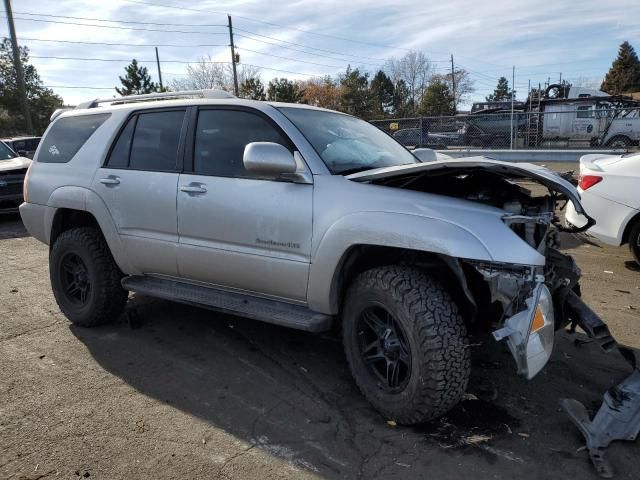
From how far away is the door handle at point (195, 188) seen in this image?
12.1ft

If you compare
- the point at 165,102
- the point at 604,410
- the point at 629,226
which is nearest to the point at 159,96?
the point at 165,102

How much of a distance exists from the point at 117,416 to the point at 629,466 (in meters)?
2.82

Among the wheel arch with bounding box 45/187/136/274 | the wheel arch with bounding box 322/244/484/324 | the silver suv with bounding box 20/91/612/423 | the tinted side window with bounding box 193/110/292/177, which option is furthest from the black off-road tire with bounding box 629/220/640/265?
the wheel arch with bounding box 45/187/136/274

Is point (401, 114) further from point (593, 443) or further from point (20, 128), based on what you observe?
point (593, 443)

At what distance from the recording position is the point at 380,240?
293 centimetres

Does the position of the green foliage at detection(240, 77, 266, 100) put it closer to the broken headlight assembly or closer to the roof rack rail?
the roof rack rail

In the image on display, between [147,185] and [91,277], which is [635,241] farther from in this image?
[91,277]

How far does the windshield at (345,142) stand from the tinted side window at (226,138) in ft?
0.69

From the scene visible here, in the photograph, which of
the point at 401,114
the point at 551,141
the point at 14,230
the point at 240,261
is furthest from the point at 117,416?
the point at 401,114

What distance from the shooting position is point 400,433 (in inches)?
115

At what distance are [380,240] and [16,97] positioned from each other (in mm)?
48977

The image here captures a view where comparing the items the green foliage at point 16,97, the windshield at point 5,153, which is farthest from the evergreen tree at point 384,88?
the windshield at point 5,153

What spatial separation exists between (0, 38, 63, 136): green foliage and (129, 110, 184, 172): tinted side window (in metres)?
44.1

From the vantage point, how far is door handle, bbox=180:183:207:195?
12.1ft
